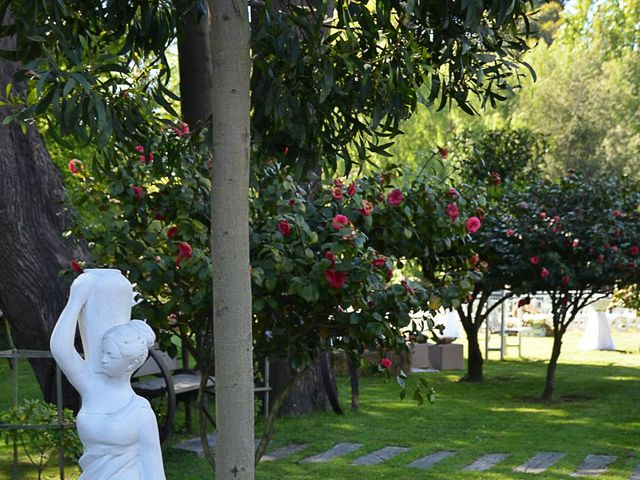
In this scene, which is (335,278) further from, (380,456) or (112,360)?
(380,456)

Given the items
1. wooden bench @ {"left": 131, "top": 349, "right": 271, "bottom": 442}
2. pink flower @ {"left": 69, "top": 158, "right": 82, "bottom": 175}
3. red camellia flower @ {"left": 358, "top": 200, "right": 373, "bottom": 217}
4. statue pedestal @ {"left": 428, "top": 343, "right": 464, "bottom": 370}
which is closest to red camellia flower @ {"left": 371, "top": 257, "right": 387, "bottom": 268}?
red camellia flower @ {"left": 358, "top": 200, "right": 373, "bottom": 217}

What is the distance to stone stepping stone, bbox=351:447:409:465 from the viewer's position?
877 cm

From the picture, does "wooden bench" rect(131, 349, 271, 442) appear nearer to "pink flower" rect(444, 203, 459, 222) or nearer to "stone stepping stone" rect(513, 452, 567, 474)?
"pink flower" rect(444, 203, 459, 222)

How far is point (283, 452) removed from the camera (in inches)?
362

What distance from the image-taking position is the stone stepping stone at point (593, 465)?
330 inches

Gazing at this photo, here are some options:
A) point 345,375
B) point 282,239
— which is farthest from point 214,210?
point 345,375

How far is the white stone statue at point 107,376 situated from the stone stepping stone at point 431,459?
5.44m

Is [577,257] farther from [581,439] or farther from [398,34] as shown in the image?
[398,34]

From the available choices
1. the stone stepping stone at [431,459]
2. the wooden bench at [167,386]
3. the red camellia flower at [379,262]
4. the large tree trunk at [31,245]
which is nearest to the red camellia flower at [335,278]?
the red camellia flower at [379,262]

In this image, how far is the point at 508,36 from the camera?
4934 millimetres

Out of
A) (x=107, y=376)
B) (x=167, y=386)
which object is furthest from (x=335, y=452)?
(x=107, y=376)

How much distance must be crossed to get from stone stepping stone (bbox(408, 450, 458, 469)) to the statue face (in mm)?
5546

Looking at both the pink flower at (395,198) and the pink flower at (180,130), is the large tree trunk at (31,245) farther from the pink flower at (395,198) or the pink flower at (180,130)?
the pink flower at (180,130)

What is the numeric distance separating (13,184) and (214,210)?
516 centimetres
